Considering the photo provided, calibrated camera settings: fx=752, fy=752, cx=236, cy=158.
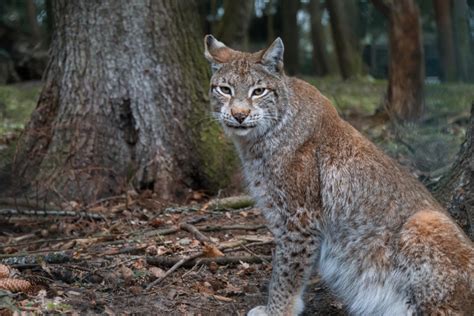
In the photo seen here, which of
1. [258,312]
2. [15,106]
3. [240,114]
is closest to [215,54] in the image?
[240,114]

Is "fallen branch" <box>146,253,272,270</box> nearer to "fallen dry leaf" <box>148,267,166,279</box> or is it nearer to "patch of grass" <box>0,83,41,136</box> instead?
"fallen dry leaf" <box>148,267,166,279</box>

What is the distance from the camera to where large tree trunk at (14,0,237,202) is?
7793mm

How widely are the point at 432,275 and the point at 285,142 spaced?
1.43m

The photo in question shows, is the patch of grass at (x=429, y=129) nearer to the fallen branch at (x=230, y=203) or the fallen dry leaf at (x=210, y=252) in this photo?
the fallen branch at (x=230, y=203)

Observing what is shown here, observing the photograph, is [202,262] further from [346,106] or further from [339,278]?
[346,106]

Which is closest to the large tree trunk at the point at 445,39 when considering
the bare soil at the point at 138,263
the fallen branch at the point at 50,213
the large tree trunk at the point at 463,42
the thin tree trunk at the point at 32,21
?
the large tree trunk at the point at 463,42

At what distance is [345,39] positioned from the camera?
65.3 feet

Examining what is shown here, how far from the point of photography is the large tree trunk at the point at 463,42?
11.1m

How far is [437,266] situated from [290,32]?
18.1 meters

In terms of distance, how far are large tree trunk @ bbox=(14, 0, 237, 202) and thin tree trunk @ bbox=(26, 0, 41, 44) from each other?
11161 millimetres

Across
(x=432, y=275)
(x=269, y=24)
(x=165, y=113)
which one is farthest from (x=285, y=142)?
(x=269, y=24)

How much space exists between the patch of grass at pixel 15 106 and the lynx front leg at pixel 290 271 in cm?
625

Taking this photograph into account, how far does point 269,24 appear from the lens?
22.4 m

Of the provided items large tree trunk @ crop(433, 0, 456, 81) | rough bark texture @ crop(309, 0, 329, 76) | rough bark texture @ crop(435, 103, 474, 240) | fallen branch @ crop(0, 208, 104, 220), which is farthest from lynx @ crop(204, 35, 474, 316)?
rough bark texture @ crop(309, 0, 329, 76)
